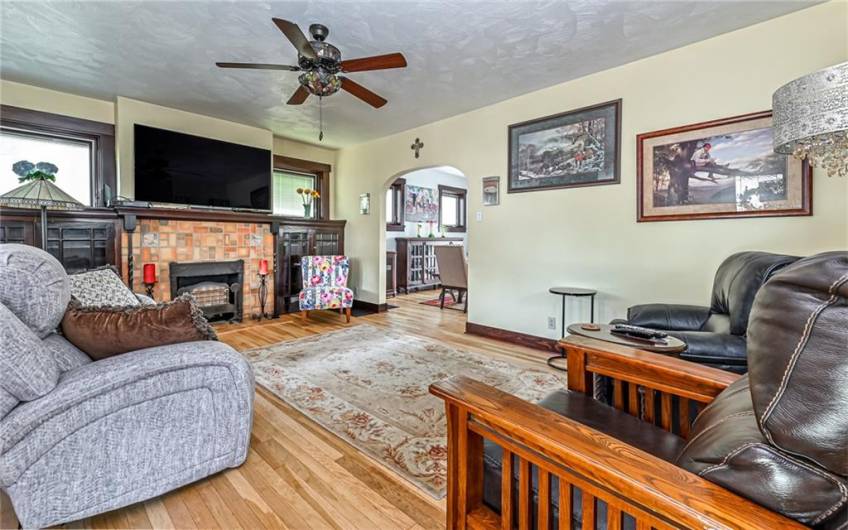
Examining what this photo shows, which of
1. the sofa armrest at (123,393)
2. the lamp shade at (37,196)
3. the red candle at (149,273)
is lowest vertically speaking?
the sofa armrest at (123,393)

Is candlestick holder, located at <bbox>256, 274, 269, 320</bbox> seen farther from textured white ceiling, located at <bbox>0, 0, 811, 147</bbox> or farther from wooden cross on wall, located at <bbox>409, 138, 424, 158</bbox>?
wooden cross on wall, located at <bbox>409, 138, 424, 158</bbox>

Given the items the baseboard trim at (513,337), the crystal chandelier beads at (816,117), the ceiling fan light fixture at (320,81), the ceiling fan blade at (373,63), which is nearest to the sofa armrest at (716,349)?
the crystal chandelier beads at (816,117)

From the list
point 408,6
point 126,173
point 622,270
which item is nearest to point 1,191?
point 126,173

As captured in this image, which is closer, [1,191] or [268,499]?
[268,499]

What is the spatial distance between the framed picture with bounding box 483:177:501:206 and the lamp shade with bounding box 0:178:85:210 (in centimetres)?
387

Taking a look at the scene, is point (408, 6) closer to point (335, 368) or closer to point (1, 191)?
point (335, 368)

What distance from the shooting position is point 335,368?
9.96ft

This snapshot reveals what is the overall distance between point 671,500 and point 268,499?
5.04 ft

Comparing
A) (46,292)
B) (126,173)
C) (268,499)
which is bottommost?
(268,499)

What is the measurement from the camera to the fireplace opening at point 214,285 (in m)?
4.27

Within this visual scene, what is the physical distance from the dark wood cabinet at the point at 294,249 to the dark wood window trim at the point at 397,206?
62.8 inches

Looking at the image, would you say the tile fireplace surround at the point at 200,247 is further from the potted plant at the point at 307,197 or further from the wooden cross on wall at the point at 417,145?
the wooden cross on wall at the point at 417,145

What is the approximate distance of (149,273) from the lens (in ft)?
12.8

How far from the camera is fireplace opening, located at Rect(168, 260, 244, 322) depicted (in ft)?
14.0
